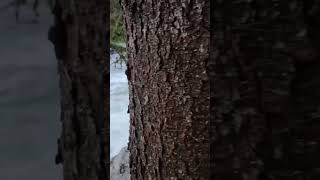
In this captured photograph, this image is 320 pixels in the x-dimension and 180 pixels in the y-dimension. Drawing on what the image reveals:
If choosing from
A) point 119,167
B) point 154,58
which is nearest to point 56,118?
point 154,58

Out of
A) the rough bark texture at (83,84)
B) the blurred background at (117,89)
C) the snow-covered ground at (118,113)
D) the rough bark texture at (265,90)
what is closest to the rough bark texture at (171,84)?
the rough bark texture at (265,90)

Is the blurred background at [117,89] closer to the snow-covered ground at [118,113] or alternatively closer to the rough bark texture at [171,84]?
the snow-covered ground at [118,113]

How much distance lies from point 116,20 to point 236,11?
8.78 ft

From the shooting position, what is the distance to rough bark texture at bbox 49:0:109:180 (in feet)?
1.33

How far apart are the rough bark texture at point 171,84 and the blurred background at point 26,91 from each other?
110 cm

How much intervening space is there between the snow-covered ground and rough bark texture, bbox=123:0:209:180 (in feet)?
8.15

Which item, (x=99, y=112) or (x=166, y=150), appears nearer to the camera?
(x=99, y=112)

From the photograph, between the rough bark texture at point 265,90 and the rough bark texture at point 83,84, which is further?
the rough bark texture at point 265,90

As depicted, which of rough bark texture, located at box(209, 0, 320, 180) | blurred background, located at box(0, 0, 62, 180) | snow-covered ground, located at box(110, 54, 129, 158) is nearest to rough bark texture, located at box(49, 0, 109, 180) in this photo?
blurred background, located at box(0, 0, 62, 180)

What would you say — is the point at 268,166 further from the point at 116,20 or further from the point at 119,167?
the point at 119,167

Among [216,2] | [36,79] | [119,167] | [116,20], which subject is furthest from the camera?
[119,167]

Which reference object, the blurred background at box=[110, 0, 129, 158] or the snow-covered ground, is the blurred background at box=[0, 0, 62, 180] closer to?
the blurred background at box=[110, 0, 129, 158]

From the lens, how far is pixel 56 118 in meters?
0.40

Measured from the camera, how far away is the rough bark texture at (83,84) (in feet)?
1.33
